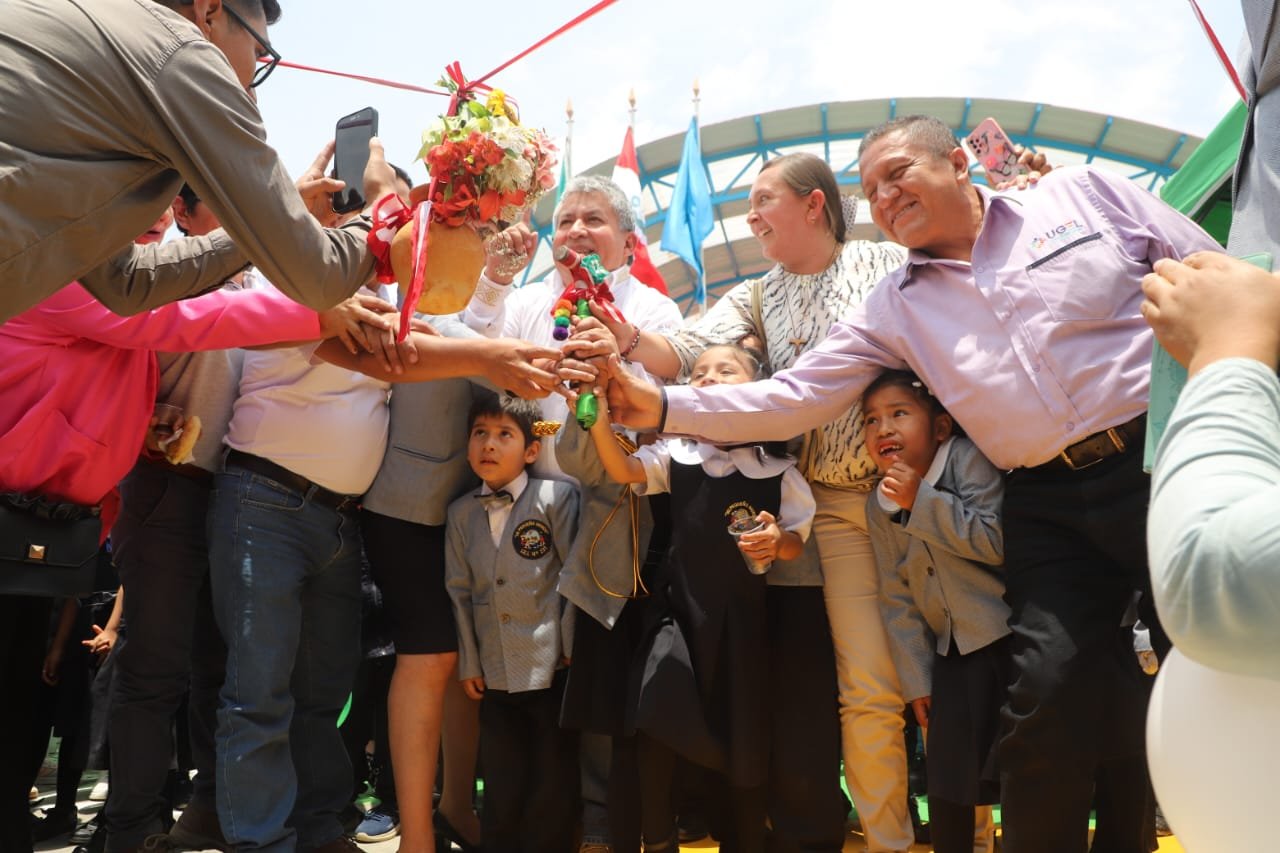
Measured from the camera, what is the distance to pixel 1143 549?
2.59 meters

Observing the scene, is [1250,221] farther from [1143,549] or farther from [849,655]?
[849,655]

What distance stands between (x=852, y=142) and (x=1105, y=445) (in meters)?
15.7

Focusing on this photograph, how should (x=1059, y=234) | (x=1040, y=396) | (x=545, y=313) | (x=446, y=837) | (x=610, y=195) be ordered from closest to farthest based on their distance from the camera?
(x=1040, y=396) < (x=1059, y=234) < (x=446, y=837) < (x=545, y=313) < (x=610, y=195)

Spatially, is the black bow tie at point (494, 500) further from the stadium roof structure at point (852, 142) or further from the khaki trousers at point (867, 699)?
the stadium roof structure at point (852, 142)

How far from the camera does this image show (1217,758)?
1101 mm

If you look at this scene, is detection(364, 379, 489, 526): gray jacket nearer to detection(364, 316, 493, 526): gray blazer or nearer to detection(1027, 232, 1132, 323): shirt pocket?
detection(364, 316, 493, 526): gray blazer

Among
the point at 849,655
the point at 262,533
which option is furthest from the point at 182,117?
the point at 849,655

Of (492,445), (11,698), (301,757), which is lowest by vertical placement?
(301,757)

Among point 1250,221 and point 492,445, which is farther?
point 492,445

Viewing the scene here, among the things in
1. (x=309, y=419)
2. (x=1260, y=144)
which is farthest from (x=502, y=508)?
(x=1260, y=144)

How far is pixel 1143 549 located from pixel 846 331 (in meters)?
1.06

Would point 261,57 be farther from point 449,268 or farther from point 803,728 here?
point 803,728

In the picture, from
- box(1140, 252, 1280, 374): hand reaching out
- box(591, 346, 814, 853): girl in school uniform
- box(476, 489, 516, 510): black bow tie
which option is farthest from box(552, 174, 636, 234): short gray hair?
box(1140, 252, 1280, 374): hand reaching out

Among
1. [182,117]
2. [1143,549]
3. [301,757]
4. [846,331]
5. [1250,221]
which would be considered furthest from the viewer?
[301,757]
